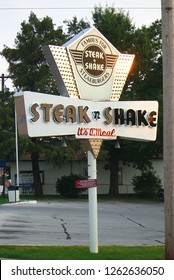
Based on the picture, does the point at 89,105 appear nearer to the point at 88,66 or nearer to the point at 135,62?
the point at 88,66

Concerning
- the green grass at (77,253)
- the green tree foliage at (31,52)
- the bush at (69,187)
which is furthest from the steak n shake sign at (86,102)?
the bush at (69,187)

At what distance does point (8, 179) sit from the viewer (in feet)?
185

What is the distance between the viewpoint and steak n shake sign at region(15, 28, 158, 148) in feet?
36.3

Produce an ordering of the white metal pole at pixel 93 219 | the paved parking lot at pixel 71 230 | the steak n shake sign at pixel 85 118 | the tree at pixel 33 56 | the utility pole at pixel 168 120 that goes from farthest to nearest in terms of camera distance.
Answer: the tree at pixel 33 56 → the paved parking lot at pixel 71 230 → the white metal pole at pixel 93 219 → the steak n shake sign at pixel 85 118 → the utility pole at pixel 168 120

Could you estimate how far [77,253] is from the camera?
38.7ft

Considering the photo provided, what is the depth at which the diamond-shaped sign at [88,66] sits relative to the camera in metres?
11.7

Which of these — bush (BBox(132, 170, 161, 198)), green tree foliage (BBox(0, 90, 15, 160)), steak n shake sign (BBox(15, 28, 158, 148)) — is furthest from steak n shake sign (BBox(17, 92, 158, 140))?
bush (BBox(132, 170, 161, 198))

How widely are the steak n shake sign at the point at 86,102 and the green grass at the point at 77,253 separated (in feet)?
8.17

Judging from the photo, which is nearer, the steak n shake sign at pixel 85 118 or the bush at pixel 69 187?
the steak n shake sign at pixel 85 118

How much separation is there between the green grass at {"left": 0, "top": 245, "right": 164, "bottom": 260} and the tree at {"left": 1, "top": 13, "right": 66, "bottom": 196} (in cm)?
3064

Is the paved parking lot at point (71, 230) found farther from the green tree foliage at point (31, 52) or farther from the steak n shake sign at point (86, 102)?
the green tree foliage at point (31, 52)

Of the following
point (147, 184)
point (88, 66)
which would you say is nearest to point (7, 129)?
point (147, 184)

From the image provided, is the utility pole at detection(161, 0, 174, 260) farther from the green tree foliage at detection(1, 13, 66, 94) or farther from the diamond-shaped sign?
the green tree foliage at detection(1, 13, 66, 94)

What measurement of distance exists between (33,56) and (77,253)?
35189mm
